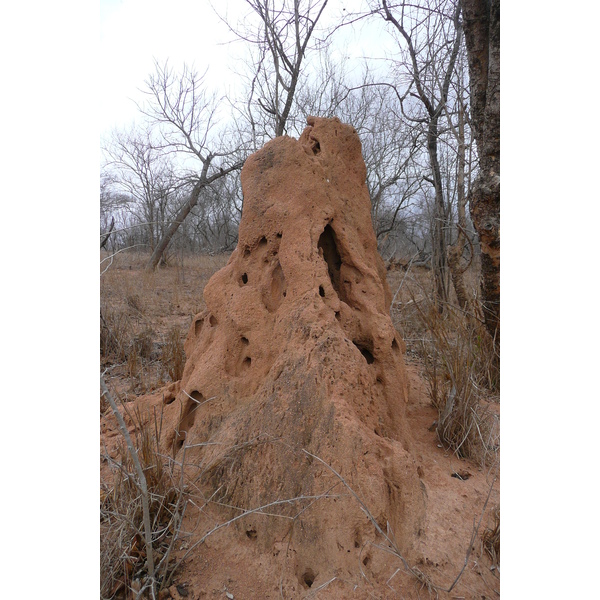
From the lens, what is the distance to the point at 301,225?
1.90 m

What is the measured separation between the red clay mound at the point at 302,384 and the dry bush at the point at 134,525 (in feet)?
0.54

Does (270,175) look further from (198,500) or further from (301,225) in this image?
(198,500)

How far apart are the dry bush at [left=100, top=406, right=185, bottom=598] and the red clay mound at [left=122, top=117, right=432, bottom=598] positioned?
0.54 ft

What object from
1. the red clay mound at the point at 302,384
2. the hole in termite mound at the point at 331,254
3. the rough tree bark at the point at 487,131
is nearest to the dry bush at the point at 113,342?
the red clay mound at the point at 302,384

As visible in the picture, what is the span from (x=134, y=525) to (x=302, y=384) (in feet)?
2.46

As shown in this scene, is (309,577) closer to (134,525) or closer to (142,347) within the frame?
(134,525)

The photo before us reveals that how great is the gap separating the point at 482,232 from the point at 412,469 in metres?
2.02

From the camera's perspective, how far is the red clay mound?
1449mm

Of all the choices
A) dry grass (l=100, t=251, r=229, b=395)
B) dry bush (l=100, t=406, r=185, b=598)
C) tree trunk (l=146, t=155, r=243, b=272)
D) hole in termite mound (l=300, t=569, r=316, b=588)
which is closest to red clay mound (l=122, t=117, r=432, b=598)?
hole in termite mound (l=300, t=569, r=316, b=588)

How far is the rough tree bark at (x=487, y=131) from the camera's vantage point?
287cm

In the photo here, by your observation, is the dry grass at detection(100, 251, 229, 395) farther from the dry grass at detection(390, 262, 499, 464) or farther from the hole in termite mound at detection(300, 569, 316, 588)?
the dry grass at detection(390, 262, 499, 464)

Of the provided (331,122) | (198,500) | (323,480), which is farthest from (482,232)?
(198,500)

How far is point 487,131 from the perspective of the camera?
296 cm

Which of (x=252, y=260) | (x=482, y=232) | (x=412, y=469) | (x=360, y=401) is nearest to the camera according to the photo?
(x=412, y=469)
